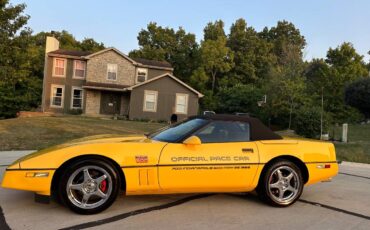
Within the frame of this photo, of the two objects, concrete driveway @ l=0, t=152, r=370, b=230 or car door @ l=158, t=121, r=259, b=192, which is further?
car door @ l=158, t=121, r=259, b=192

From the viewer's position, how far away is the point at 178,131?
215 inches

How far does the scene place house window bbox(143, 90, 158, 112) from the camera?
103 ft

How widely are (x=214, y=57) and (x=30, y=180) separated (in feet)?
149

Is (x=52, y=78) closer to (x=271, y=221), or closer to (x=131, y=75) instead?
(x=131, y=75)

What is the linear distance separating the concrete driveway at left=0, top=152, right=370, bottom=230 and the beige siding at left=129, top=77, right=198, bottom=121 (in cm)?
2551

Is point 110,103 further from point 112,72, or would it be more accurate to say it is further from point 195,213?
point 195,213

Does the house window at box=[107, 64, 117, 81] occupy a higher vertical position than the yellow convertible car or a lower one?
higher

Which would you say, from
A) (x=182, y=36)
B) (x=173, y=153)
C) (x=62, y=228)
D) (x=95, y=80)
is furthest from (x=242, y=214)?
(x=182, y=36)

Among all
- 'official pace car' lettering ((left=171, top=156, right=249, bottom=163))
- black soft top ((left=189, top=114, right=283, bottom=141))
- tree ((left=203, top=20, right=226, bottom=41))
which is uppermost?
tree ((left=203, top=20, right=226, bottom=41))

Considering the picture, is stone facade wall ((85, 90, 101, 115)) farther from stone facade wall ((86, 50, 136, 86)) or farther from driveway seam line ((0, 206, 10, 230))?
driveway seam line ((0, 206, 10, 230))

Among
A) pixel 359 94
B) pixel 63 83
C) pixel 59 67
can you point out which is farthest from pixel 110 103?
pixel 359 94

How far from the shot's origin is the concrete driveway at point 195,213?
14.5 feet

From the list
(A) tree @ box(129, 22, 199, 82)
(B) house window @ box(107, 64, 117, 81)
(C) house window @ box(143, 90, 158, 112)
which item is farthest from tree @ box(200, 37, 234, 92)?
(B) house window @ box(107, 64, 117, 81)

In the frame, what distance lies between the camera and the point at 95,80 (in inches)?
1264
